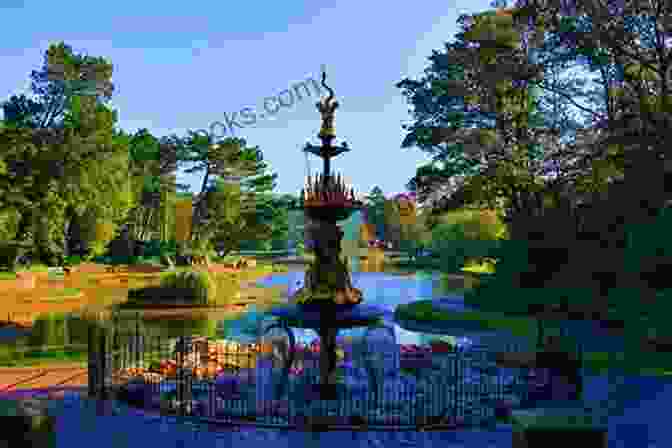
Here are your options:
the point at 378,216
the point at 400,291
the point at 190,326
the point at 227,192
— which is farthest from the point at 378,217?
the point at 190,326

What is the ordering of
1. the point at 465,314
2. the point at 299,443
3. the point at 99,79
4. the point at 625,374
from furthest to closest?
the point at 99,79 < the point at 465,314 < the point at 625,374 < the point at 299,443

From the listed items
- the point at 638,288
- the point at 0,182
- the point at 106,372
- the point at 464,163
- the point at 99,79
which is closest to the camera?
the point at 106,372

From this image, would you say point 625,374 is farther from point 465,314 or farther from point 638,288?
point 465,314

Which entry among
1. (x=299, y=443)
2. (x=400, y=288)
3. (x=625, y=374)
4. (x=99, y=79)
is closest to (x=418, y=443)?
(x=299, y=443)

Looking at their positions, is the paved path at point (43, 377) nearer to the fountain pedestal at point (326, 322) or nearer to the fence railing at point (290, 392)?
the fence railing at point (290, 392)

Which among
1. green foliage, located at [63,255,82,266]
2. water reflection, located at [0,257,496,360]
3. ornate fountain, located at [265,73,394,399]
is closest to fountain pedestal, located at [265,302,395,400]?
ornate fountain, located at [265,73,394,399]

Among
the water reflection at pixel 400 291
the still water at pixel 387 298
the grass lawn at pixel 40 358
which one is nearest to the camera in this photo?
the grass lawn at pixel 40 358

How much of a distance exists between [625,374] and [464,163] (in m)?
18.1

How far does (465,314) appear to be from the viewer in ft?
82.4

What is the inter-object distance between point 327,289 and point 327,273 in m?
0.30

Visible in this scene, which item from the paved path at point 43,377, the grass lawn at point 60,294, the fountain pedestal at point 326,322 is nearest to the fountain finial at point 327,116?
the fountain pedestal at point 326,322

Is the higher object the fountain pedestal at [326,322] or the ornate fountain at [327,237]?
the ornate fountain at [327,237]

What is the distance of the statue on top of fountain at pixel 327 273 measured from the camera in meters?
11.3

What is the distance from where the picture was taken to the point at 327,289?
37.3ft
